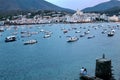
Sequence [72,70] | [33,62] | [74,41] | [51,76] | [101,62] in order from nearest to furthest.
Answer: [101,62] → [51,76] → [72,70] → [33,62] → [74,41]

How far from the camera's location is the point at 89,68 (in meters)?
43.8

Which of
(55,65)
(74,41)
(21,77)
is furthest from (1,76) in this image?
(74,41)

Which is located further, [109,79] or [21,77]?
[21,77]

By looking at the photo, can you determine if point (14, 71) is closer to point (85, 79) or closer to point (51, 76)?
point (51, 76)

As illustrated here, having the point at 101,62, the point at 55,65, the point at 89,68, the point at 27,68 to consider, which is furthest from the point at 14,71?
the point at 101,62

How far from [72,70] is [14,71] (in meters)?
7.89

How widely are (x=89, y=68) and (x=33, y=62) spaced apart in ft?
39.6

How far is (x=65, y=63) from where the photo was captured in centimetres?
5003

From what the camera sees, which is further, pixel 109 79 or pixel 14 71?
pixel 14 71

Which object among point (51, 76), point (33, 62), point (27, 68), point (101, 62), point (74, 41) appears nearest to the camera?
point (101, 62)

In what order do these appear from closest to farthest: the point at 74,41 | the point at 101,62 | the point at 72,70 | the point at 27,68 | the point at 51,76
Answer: the point at 101,62 → the point at 51,76 → the point at 72,70 → the point at 27,68 → the point at 74,41

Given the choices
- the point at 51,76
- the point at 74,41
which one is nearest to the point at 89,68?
the point at 51,76

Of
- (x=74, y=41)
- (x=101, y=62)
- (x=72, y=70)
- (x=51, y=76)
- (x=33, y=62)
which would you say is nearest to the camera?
(x=101, y=62)

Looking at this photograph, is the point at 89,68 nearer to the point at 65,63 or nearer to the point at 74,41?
the point at 65,63
